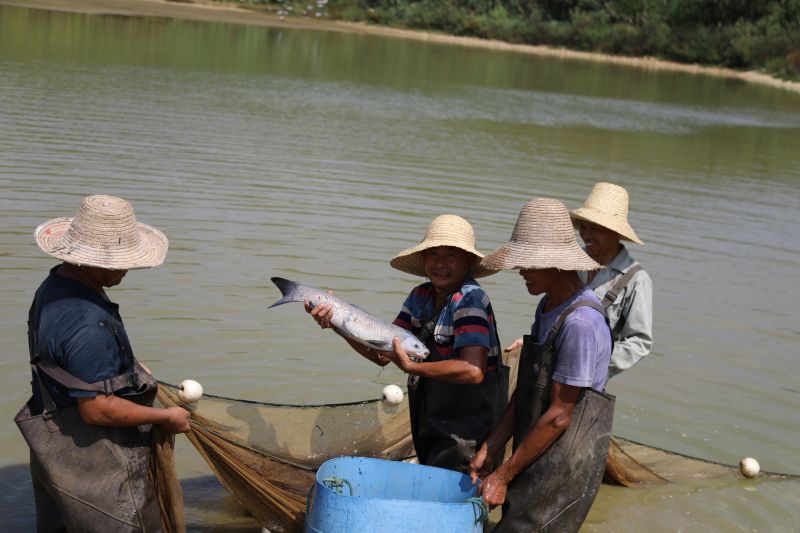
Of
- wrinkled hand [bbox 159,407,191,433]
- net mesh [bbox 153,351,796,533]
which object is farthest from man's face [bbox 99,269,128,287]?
net mesh [bbox 153,351,796,533]

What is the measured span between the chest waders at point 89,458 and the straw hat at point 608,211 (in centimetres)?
232

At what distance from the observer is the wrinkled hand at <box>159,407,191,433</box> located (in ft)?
13.1

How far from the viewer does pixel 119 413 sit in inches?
149

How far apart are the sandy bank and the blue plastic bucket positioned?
38446 mm

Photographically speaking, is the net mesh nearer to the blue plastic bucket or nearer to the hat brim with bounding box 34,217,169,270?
the blue plastic bucket

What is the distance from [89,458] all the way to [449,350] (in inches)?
60.6

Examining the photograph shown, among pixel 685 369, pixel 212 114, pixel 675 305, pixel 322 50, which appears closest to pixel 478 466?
pixel 685 369

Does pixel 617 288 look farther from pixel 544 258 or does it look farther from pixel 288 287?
pixel 288 287

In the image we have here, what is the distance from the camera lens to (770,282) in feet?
36.1

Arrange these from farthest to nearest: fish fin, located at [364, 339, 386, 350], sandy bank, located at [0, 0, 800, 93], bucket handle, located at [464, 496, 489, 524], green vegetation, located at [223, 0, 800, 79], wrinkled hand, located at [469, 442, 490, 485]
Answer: green vegetation, located at [223, 0, 800, 79] < sandy bank, located at [0, 0, 800, 93] < fish fin, located at [364, 339, 386, 350] < wrinkled hand, located at [469, 442, 490, 485] < bucket handle, located at [464, 496, 489, 524]

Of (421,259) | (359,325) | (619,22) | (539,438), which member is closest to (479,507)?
(539,438)

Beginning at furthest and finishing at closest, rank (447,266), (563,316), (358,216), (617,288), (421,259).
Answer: (358,216) < (617,288) < (421,259) < (447,266) < (563,316)

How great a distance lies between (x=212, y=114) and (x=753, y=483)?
13051 millimetres

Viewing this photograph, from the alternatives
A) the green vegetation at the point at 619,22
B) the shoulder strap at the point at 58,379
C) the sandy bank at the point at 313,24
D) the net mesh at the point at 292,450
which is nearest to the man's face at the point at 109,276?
the shoulder strap at the point at 58,379
